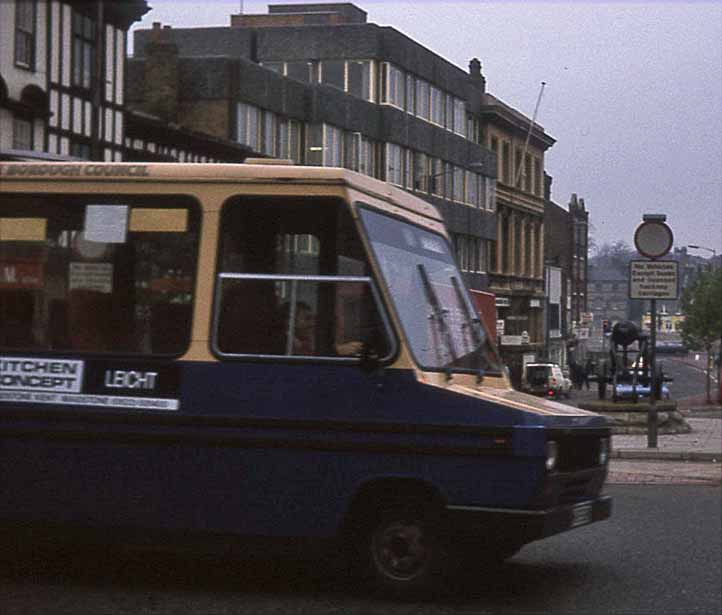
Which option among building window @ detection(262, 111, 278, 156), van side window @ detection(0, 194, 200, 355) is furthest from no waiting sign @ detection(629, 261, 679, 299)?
building window @ detection(262, 111, 278, 156)

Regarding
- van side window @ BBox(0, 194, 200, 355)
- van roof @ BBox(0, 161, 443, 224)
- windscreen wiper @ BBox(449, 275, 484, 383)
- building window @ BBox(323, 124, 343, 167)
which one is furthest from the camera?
building window @ BBox(323, 124, 343, 167)

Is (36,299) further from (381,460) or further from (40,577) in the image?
(381,460)

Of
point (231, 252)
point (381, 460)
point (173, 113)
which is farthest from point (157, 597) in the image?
point (173, 113)

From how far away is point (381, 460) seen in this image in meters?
8.34

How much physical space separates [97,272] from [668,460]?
1342cm

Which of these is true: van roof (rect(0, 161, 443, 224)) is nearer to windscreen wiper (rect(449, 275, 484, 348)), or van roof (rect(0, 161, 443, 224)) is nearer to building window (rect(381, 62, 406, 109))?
windscreen wiper (rect(449, 275, 484, 348))

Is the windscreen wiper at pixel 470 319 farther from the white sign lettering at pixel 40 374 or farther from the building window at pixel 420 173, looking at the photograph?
the building window at pixel 420 173

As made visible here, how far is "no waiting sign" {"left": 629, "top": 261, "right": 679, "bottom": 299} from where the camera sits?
74.4 ft

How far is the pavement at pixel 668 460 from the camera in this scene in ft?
57.1

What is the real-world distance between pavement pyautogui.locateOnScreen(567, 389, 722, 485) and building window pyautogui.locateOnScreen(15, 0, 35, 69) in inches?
556

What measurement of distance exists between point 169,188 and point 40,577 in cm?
253

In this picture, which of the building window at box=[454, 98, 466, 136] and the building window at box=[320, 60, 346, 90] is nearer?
the building window at box=[320, 60, 346, 90]

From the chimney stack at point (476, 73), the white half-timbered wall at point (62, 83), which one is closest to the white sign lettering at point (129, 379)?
the white half-timbered wall at point (62, 83)

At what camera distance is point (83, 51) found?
32.0m
